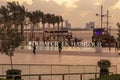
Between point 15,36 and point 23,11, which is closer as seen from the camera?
point 15,36

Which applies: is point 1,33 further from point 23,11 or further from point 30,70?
point 23,11

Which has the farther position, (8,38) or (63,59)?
(63,59)

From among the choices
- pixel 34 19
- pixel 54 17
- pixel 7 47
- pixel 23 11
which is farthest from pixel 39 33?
pixel 7 47

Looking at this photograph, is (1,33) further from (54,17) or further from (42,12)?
(54,17)

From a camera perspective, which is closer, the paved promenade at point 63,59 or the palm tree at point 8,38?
the palm tree at point 8,38

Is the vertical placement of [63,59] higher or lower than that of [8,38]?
lower

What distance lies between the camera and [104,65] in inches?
1147

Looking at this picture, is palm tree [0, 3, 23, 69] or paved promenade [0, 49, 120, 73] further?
paved promenade [0, 49, 120, 73]

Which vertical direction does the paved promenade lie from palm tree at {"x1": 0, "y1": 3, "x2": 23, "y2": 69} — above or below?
below

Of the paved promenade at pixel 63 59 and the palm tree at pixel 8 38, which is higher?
the palm tree at pixel 8 38

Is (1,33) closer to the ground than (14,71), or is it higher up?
higher up

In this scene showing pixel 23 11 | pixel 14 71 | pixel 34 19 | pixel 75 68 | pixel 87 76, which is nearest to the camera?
pixel 87 76

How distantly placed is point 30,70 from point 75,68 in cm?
293

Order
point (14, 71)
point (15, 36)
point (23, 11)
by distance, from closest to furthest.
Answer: point (14, 71) < point (15, 36) < point (23, 11)
